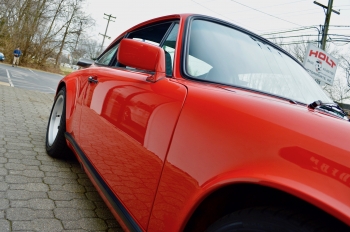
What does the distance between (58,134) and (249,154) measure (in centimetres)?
255

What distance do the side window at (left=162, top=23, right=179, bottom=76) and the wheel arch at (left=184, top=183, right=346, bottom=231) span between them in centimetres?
83

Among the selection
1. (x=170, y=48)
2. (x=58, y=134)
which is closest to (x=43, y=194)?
(x=58, y=134)

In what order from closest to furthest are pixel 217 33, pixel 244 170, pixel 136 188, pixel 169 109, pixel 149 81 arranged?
pixel 244 170
pixel 169 109
pixel 136 188
pixel 149 81
pixel 217 33

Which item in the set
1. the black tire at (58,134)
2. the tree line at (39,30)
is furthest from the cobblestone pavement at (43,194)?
the tree line at (39,30)

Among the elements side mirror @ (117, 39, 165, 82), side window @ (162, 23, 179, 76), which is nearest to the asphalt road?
side window @ (162, 23, 179, 76)

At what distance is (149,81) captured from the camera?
159cm

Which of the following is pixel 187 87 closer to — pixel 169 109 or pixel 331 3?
pixel 169 109

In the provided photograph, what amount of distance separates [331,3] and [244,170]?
16.8 m

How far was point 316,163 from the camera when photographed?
0.73 meters

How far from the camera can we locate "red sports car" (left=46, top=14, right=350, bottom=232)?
0.75 m

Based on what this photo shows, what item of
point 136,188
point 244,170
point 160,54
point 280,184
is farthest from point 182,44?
point 280,184

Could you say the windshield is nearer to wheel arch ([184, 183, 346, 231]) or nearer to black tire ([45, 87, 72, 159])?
wheel arch ([184, 183, 346, 231])

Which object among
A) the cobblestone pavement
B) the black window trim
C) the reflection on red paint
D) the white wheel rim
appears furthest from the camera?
the white wheel rim

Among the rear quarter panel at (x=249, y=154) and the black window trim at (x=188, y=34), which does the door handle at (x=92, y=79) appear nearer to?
A: the black window trim at (x=188, y=34)
